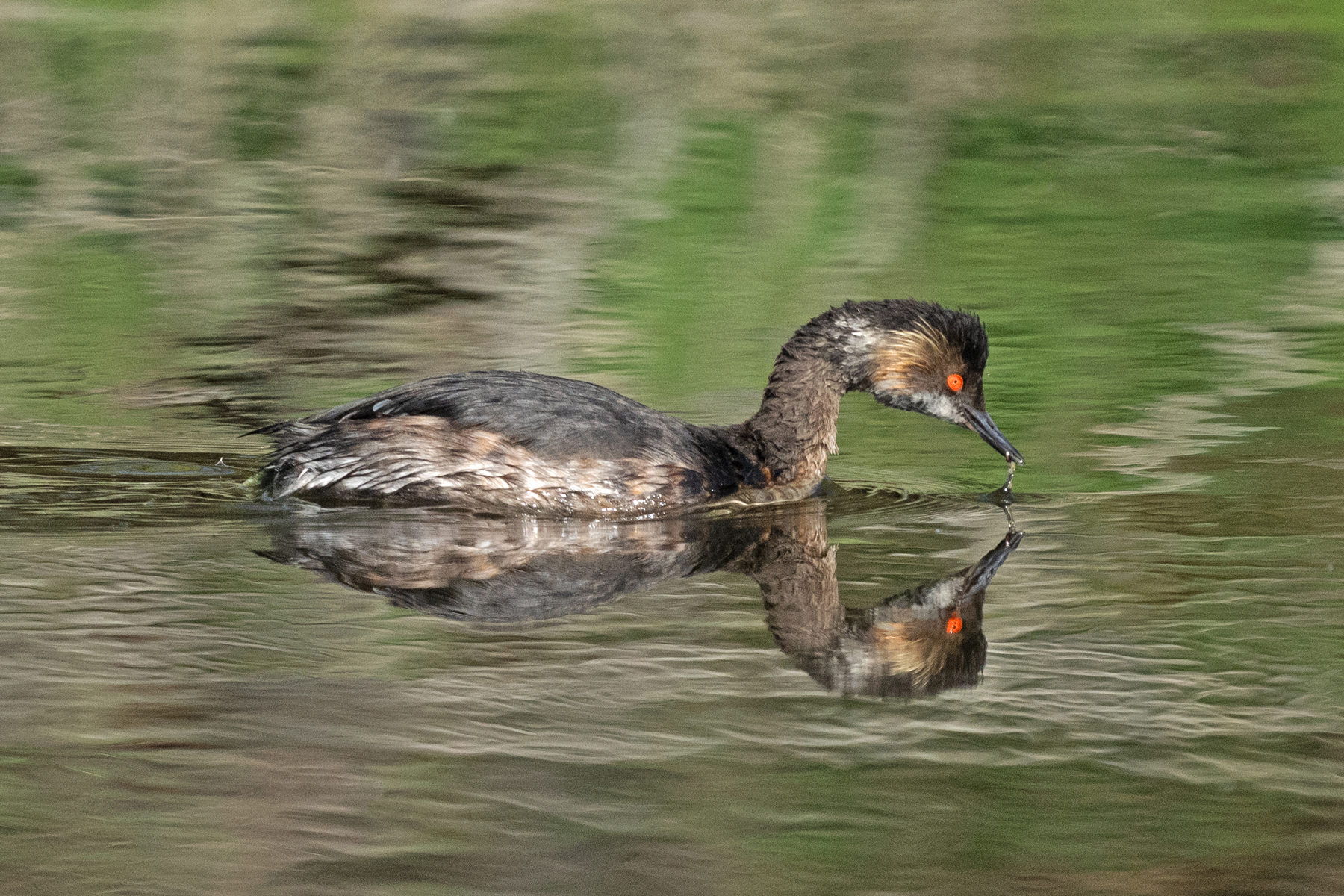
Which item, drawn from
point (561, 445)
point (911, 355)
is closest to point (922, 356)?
point (911, 355)

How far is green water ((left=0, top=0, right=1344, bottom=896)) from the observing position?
4.91 metres

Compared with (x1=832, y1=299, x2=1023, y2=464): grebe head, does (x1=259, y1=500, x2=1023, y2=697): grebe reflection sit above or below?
below

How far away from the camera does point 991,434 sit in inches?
366

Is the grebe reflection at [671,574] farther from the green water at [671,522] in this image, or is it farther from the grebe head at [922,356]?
the grebe head at [922,356]

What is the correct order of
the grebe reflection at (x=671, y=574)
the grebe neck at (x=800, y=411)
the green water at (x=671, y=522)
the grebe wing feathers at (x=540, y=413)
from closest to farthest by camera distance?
the green water at (x=671, y=522) → the grebe reflection at (x=671, y=574) → the grebe wing feathers at (x=540, y=413) → the grebe neck at (x=800, y=411)

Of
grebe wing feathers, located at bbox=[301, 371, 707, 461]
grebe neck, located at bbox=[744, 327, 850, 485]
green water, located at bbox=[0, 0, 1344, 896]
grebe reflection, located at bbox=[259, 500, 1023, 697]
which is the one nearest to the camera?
green water, located at bbox=[0, 0, 1344, 896]

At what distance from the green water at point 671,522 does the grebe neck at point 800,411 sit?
37 cm

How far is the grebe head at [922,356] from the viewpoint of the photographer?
9219mm

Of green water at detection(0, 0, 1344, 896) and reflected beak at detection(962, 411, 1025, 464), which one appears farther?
reflected beak at detection(962, 411, 1025, 464)

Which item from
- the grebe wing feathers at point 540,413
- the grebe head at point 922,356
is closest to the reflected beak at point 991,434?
the grebe head at point 922,356

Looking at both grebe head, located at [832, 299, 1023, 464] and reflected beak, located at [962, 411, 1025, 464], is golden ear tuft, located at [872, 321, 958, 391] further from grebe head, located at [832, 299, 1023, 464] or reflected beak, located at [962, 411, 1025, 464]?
reflected beak, located at [962, 411, 1025, 464]

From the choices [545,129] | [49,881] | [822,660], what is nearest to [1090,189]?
[545,129]

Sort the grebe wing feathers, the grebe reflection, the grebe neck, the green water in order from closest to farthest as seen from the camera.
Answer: the green water, the grebe reflection, the grebe wing feathers, the grebe neck

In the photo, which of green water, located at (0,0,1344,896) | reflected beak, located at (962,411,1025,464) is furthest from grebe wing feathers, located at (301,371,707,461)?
reflected beak, located at (962,411,1025,464)
